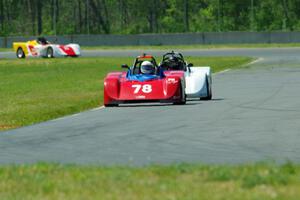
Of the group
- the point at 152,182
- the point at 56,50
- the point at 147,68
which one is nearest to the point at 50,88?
the point at 147,68

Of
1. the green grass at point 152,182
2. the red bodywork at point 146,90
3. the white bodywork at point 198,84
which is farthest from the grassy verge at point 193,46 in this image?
the green grass at point 152,182

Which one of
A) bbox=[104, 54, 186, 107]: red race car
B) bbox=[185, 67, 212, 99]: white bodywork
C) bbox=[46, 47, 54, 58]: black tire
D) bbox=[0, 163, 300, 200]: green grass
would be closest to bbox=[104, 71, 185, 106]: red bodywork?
bbox=[104, 54, 186, 107]: red race car

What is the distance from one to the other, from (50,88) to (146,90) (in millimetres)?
8245

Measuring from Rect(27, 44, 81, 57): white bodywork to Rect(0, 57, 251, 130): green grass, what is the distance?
16.4ft

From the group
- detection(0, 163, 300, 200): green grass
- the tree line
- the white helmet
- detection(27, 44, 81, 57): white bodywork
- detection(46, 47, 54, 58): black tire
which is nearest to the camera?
detection(0, 163, 300, 200): green grass

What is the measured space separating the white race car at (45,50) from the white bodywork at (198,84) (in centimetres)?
3240

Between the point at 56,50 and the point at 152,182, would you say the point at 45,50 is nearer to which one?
the point at 56,50

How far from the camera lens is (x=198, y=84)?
22188 mm

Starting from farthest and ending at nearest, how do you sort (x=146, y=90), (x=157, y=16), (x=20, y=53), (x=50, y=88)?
(x=157, y=16) < (x=20, y=53) < (x=50, y=88) < (x=146, y=90)

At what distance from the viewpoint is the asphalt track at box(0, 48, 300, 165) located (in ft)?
37.8

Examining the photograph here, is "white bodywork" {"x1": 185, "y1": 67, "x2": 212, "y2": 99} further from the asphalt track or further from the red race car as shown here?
the red race car

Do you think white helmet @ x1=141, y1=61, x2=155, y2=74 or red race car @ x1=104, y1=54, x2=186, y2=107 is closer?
red race car @ x1=104, y1=54, x2=186, y2=107

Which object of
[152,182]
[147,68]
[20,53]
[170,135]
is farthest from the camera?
[20,53]

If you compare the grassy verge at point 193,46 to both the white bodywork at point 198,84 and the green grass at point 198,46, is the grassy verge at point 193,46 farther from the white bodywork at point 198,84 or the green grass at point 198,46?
the white bodywork at point 198,84
